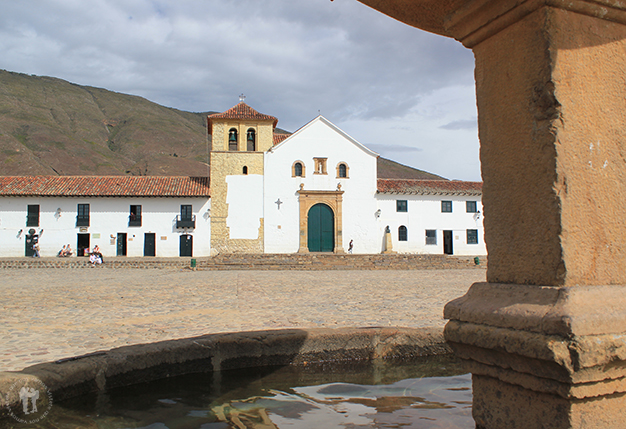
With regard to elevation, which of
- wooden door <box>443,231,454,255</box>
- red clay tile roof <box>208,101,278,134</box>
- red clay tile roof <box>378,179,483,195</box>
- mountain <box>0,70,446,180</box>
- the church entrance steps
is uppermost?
mountain <box>0,70,446,180</box>

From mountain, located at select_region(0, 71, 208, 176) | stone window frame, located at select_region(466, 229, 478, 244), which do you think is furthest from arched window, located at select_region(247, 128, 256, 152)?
mountain, located at select_region(0, 71, 208, 176)

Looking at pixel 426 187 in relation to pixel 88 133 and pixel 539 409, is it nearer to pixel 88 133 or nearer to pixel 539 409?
pixel 539 409

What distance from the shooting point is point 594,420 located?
1.67 meters

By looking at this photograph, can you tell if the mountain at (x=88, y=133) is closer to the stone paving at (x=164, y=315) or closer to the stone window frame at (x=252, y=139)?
the stone window frame at (x=252, y=139)

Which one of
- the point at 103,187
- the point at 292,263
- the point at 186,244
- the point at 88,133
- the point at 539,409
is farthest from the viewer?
the point at 88,133

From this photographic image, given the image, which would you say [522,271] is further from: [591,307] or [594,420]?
[594,420]

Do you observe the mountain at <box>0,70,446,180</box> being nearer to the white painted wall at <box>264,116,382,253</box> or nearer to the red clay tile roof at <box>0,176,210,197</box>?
the red clay tile roof at <box>0,176,210,197</box>

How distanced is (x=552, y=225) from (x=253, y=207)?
2905cm

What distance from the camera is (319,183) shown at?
31016 mm

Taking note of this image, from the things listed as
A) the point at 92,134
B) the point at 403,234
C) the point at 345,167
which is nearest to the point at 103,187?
the point at 345,167

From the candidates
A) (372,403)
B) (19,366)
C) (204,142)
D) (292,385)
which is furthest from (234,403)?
(204,142)

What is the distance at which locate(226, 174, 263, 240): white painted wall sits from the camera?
98.7 feet

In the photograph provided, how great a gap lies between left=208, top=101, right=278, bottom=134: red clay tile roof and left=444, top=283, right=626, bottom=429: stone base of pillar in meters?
29.9

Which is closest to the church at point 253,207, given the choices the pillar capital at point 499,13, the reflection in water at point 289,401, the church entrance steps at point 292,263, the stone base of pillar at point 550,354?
the church entrance steps at point 292,263
